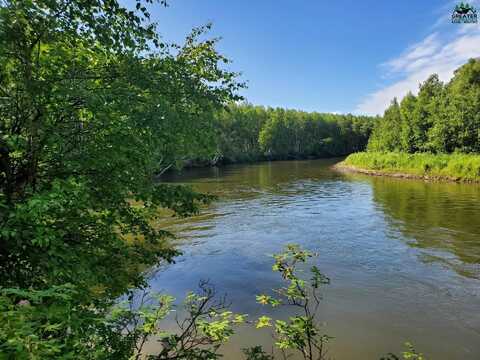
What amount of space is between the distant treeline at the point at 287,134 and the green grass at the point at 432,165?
162ft

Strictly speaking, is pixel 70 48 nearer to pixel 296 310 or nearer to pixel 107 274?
pixel 107 274

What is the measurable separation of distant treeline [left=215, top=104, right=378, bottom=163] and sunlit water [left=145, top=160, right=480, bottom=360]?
71.7 metres

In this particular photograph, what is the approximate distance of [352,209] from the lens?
25.3 meters

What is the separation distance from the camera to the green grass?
37.2 metres

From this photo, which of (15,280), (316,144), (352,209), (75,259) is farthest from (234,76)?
(316,144)

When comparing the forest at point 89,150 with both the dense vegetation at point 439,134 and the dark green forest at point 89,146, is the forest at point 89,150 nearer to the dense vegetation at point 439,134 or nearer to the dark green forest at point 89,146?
the dark green forest at point 89,146

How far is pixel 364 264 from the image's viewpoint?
13.8 m

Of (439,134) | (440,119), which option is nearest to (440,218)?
(439,134)

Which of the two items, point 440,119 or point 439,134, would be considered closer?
point 439,134

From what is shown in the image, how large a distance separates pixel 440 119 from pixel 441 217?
121 ft

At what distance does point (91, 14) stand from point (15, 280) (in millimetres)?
4065

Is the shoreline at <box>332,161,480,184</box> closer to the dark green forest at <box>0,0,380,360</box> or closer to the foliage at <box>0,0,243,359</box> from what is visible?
the dark green forest at <box>0,0,380,360</box>

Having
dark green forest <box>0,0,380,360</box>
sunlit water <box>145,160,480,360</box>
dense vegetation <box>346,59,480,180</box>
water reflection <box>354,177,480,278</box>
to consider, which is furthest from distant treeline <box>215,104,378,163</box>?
dark green forest <box>0,0,380,360</box>

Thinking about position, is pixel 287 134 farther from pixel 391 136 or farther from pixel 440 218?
pixel 440 218
